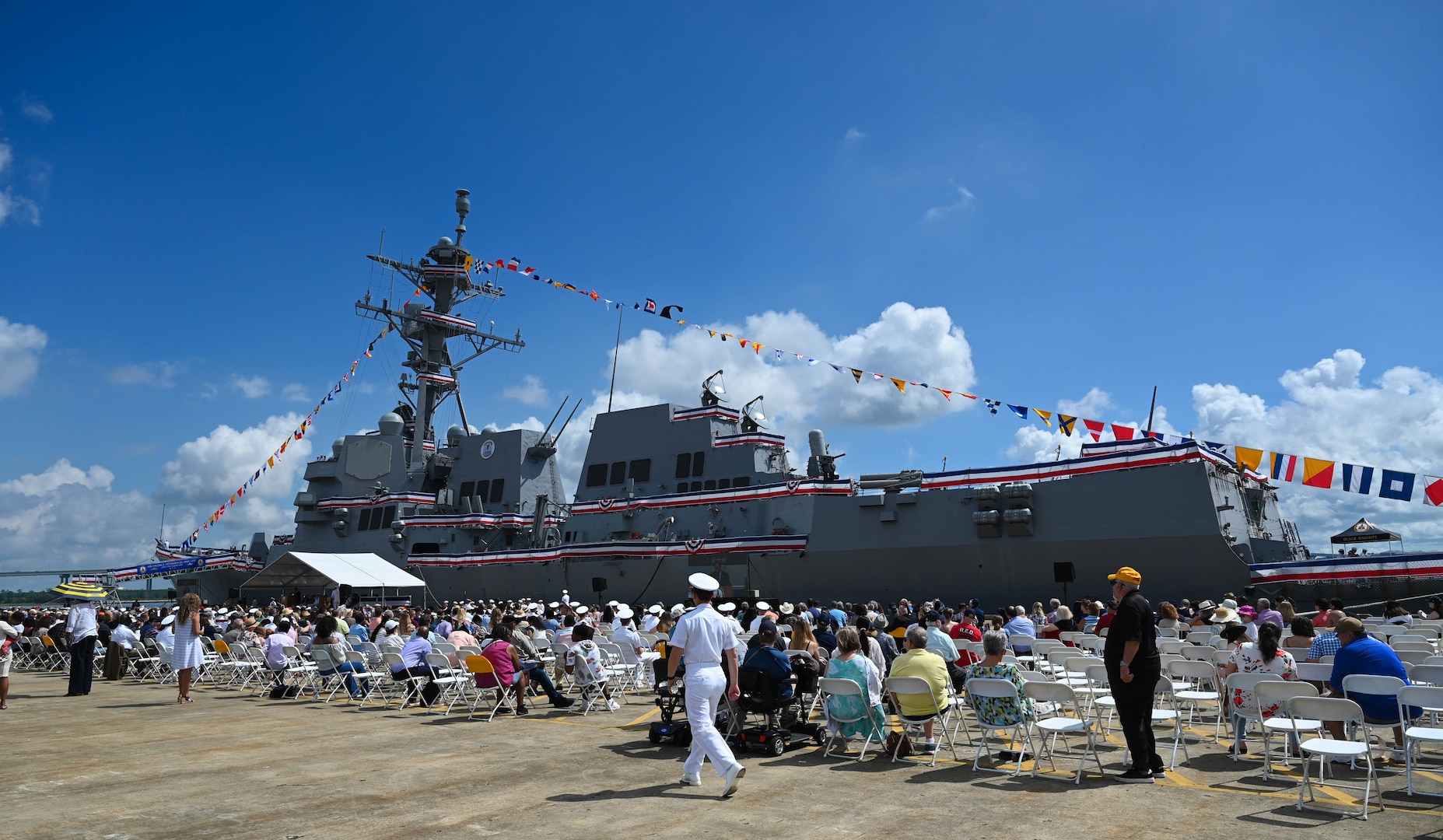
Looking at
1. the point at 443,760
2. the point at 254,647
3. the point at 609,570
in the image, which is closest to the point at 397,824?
the point at 443,760

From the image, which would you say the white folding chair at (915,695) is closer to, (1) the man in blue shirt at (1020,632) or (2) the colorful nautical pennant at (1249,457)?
(1) the man in blue shirt at (1020,632)

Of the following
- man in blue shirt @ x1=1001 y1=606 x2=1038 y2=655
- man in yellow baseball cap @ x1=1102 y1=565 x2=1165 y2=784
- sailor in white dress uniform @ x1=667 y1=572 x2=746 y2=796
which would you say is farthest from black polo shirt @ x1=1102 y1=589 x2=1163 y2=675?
man in blue shirt @ x1=1001 y1=606 x2=1038 y2=655

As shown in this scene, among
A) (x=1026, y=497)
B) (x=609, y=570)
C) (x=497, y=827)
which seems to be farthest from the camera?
(x=609, y=570)

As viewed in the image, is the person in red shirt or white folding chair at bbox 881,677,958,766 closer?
white folding chair at bbox 881,677,958,766

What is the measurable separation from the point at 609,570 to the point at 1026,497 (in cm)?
1308

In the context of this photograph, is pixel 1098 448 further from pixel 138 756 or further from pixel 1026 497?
pixel 138 756

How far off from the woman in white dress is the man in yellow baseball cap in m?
11.7

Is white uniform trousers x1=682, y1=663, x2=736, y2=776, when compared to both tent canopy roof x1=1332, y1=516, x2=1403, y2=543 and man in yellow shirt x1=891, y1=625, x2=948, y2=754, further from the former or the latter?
tent canopy roof x1=1332, y1=516, x2=1403, y2=543

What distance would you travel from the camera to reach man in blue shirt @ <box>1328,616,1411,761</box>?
21.3 feet

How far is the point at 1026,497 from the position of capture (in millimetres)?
20938

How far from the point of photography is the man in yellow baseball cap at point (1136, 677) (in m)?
6.43

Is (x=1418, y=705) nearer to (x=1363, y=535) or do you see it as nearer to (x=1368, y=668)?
(x=1368, y=668)

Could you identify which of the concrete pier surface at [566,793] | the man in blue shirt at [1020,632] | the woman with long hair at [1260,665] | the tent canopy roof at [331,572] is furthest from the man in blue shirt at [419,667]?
the tent canopy roof at [331,572]

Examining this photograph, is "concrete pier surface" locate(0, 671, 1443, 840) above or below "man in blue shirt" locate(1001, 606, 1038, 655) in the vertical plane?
below
